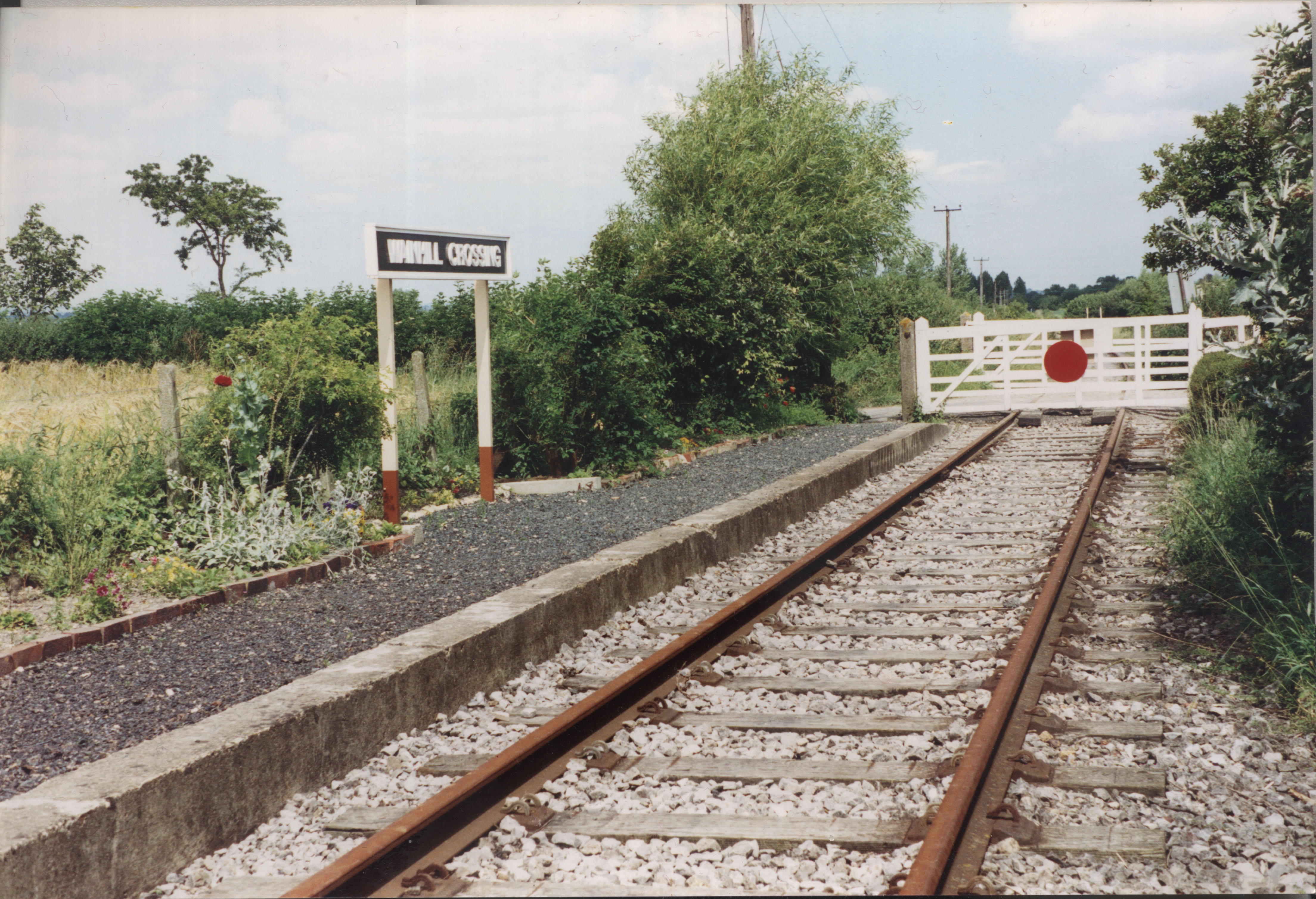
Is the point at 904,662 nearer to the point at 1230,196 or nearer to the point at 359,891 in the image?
the point at 1230,196

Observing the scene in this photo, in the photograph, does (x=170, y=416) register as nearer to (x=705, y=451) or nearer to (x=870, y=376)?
(x=705, y=451)

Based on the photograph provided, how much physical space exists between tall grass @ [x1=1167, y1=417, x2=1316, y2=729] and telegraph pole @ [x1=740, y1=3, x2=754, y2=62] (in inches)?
538

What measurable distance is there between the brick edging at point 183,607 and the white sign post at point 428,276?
82 cm

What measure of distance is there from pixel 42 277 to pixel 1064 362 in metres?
16.5

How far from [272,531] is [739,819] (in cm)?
396

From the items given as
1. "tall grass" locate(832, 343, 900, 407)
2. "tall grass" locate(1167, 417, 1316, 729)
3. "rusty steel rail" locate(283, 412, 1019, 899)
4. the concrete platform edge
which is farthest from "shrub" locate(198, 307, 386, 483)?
"tall grass" locate(832, 343, 900, 407)

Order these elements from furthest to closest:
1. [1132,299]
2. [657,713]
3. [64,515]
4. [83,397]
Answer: [1132,299], [83,397], [64,515], [657,713]

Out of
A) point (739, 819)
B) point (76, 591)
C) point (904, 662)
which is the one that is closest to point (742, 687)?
point (904, 662)

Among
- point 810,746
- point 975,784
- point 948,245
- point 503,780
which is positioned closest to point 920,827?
point 975,784

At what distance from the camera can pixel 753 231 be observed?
1641cm

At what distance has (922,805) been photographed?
3.33 m

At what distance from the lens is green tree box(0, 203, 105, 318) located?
11648mm

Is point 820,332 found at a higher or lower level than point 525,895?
higher

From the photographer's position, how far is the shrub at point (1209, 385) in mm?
11133
